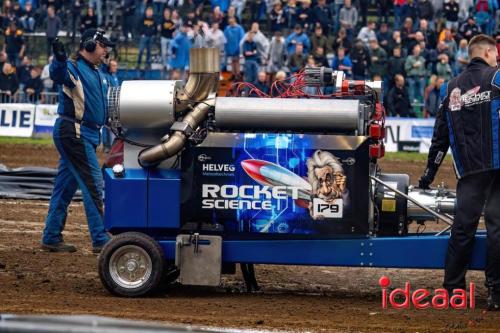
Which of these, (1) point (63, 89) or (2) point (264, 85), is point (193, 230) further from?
(2) point (264, 85)

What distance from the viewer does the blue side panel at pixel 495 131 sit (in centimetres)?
814

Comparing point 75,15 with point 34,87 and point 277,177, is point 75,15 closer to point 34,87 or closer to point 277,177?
point 34,87

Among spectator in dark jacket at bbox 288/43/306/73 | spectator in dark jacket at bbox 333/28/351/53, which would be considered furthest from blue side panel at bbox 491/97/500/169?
spectator in dark jacket at bbox 333/28/351/53

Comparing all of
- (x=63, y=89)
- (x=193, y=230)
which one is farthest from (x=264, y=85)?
(x=193, y=230)

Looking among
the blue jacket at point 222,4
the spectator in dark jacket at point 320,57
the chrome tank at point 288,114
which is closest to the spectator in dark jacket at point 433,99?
the spectator in dark jacket at point 320,57

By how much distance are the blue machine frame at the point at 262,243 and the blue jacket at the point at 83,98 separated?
172cm

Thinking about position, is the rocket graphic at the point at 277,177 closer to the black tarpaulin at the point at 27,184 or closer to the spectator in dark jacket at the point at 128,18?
the black tarpaulin at the point at 27,184

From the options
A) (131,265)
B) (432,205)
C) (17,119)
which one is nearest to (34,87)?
(17,119)

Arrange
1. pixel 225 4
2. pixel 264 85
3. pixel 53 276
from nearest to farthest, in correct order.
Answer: pixel 53 276 < pixel 264 85 < pixel 225 4

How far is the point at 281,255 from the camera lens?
849 centimetres

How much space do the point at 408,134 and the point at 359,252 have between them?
50.6ft

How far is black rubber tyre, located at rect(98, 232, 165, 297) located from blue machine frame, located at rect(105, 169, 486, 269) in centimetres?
12

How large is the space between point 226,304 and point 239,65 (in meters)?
18.4

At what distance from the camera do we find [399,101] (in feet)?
81.1
